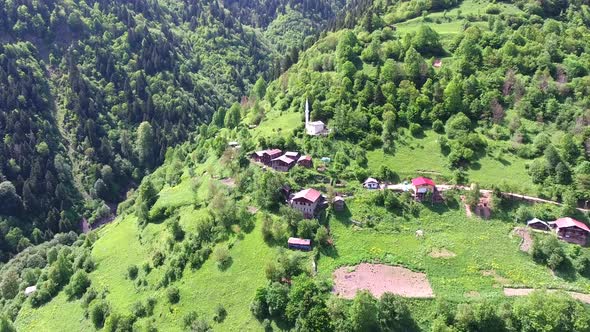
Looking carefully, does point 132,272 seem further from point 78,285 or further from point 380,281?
point 380,281

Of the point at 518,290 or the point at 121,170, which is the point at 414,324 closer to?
the point at 518,290

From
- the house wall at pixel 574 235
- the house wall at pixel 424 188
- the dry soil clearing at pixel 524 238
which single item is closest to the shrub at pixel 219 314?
the house wall at pixel 424 188

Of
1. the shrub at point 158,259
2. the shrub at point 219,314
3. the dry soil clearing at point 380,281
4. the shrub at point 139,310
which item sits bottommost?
the shrub at point 139,310

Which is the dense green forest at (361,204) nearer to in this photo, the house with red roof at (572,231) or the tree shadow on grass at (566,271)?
the tree shadow on grass at (566,271)

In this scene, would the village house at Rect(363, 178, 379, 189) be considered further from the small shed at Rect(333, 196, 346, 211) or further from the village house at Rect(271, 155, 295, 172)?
the village house at Rect(271, 155, 295, 172)

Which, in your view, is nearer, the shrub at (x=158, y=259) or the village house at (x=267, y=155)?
the shrub at (x=158, y=259)

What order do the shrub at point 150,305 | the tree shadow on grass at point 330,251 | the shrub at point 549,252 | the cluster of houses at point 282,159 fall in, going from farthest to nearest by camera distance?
the cluster of houses at point 282,159
the shrub at point 150,305
the tree shadow on grass at point 330,251
the shrub at point 549,252
